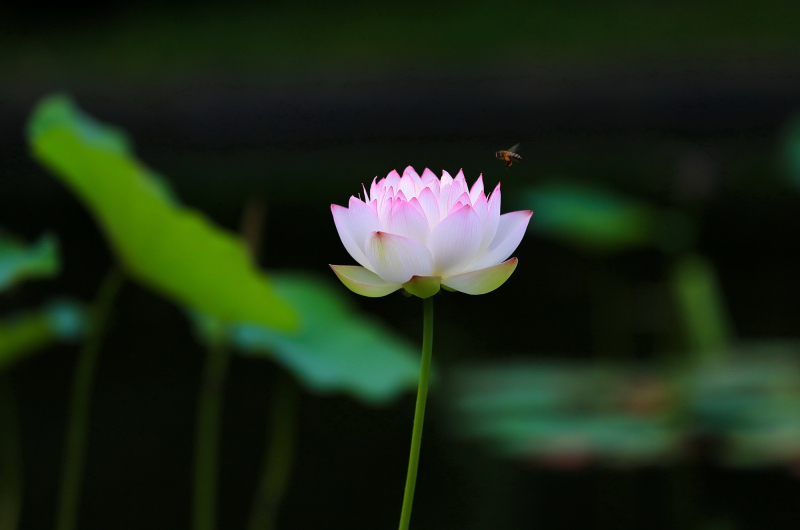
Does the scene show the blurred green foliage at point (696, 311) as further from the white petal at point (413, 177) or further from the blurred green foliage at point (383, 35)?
the blurred green foliage at point (383, 35)

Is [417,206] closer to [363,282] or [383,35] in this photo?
[363,282]

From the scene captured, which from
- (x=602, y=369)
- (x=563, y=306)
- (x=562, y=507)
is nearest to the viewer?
(x=562, y=507)

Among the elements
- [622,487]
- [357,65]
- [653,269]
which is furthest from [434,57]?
[622,487]

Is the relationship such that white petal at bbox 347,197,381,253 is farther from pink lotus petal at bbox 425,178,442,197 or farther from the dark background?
the dark background

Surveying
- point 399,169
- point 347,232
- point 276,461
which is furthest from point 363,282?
point 399,169

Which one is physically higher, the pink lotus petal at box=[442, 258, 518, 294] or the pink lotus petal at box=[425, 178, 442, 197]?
the pink lotus petal at box=[425, 178, 442, 197]

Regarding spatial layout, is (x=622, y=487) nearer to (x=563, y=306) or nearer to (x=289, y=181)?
(x=563, y=306)

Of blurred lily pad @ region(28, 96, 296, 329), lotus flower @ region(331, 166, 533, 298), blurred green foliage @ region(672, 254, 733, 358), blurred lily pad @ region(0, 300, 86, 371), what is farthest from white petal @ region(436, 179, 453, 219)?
blurred green foliage @ region(672, 254, 733, 358)

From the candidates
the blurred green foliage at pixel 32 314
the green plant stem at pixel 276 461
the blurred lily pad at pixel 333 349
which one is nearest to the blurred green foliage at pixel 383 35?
the green plant stem at pixel 276 461
